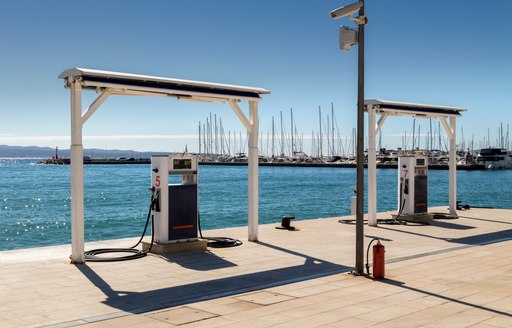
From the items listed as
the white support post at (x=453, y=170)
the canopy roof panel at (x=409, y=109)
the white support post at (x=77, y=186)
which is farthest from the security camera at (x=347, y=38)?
the white support post at (x=453, y=170)

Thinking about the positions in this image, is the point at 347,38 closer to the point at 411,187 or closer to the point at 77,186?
the point at 77,186

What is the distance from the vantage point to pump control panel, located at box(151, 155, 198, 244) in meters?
13.4

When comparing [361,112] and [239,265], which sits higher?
[361,112]

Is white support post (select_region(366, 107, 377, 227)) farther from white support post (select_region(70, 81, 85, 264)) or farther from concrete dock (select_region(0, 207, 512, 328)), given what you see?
white support post (select_region(70, 81, 85, 264))

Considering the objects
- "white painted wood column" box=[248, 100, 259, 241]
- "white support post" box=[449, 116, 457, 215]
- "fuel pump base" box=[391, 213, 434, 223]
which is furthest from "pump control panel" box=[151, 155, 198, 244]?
"white support post" box=[449, 116, 457, 215]

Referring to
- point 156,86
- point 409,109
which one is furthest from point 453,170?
point 156,86

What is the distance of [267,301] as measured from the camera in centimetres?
893

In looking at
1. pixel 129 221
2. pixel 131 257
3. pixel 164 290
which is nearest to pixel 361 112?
pixel 164 290

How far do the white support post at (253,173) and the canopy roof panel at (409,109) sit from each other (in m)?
4.58

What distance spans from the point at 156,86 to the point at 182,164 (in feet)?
6.72

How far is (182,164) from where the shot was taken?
1388 cm

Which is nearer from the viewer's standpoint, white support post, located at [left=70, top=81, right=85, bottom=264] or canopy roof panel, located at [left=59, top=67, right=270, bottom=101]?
canopy roof panel, located at [left=59, top=67, right=270, bottom=101]

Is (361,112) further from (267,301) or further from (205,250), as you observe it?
(205,250)

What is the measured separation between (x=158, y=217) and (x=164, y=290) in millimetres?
3825
